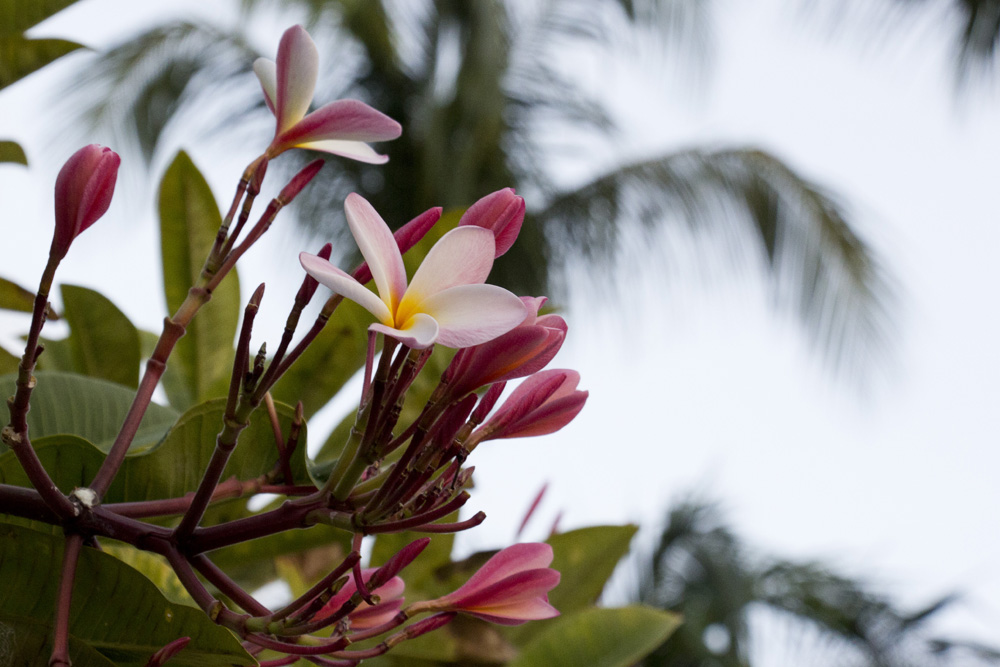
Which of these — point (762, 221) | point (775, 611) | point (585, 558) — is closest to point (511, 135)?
point (762, 221)

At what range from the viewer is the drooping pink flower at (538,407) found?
31 cm

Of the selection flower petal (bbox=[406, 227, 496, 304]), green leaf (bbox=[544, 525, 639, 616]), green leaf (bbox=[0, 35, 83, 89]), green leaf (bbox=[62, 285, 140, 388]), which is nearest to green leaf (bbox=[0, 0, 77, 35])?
green leaf (bbox=[0, 35, 83, 89])

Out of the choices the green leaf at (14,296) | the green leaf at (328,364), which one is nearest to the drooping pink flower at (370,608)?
the green leaf at (328,364)

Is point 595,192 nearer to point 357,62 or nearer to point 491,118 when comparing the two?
point 491,118

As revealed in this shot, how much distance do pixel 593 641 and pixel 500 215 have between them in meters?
0.36

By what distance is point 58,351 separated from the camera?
0.64 metres

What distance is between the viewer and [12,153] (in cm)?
52

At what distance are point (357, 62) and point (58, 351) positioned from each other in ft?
17.0

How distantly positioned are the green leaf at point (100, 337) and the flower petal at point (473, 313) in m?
0.36

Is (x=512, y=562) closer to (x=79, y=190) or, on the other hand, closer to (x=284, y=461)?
(x=284, y=461)

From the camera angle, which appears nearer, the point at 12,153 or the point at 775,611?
the point at 12,153

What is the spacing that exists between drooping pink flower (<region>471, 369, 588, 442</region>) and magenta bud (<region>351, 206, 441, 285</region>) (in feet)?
0.21

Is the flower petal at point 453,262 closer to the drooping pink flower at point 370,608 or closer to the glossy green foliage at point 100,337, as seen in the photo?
the drooping pink flower at point 370,608

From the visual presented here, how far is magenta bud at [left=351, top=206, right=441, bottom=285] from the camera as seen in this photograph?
31 cm
